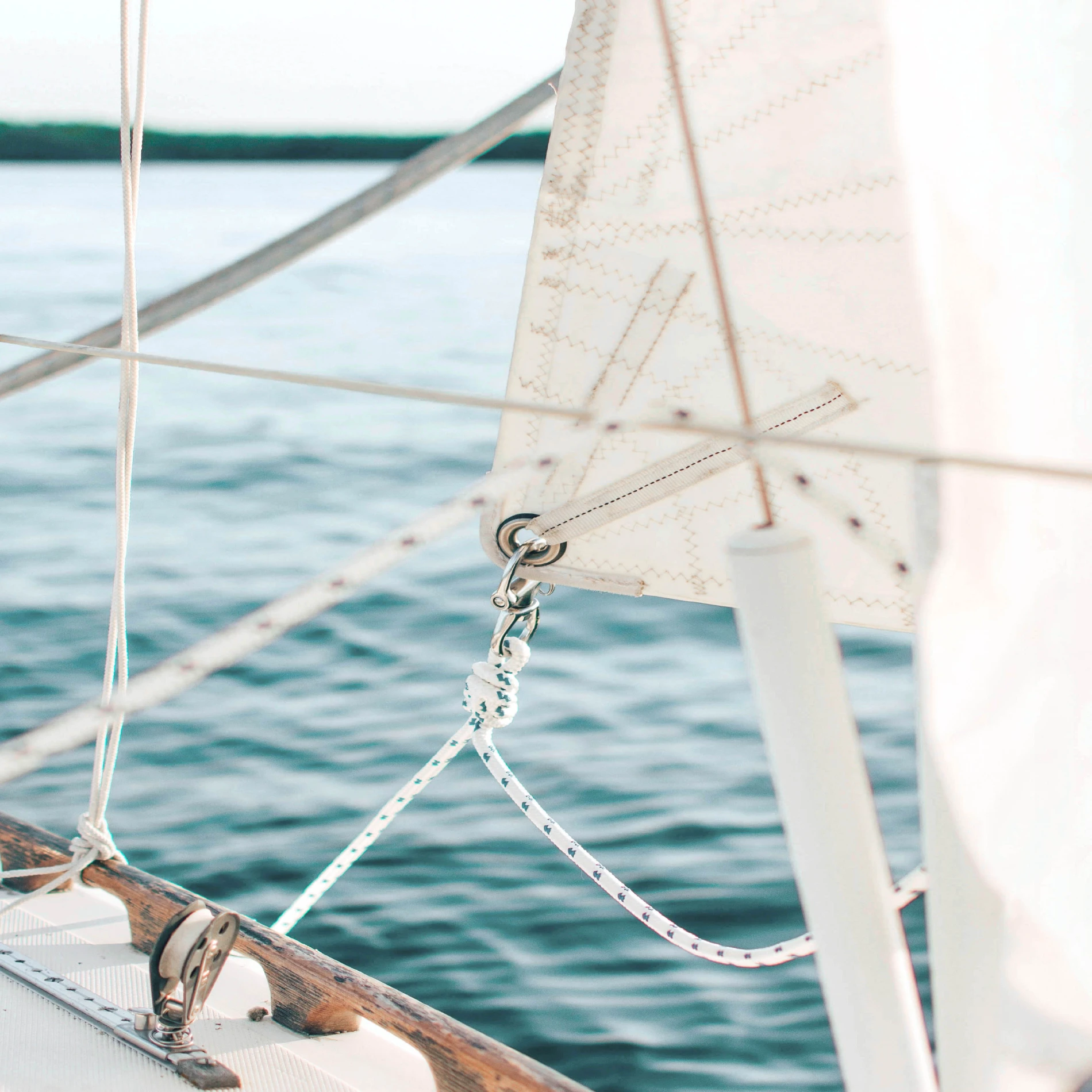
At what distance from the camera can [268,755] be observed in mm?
4430

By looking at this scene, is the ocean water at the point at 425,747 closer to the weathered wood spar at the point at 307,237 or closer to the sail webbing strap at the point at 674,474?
the sail webbing strap at the point at 674,474

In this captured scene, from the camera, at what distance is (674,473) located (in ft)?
4.89

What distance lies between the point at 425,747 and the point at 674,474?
3.10 meters

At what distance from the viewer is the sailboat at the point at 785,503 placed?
0.88 m

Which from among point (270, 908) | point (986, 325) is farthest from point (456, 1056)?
point (270, 908)

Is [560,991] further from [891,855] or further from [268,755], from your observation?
[268,755]

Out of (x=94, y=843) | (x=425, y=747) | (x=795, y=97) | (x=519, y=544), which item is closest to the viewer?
(x=795, y=97)

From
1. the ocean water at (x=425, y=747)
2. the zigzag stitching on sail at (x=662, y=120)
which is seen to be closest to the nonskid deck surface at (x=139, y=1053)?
the zigzag stitching on sail at (x=662, y=120)

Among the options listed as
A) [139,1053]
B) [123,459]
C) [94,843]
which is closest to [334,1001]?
[139,1053]

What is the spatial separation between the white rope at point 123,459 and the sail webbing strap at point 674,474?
0.60m

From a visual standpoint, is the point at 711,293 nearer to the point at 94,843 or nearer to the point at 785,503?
the point at 785,503

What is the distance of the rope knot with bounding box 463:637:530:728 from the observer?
1.79m

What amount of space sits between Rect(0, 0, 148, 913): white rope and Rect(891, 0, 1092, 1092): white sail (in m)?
1.16

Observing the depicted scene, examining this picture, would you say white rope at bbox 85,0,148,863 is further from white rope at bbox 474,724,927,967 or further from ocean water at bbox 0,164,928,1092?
ocean water at bbox 0,164,928,1092
